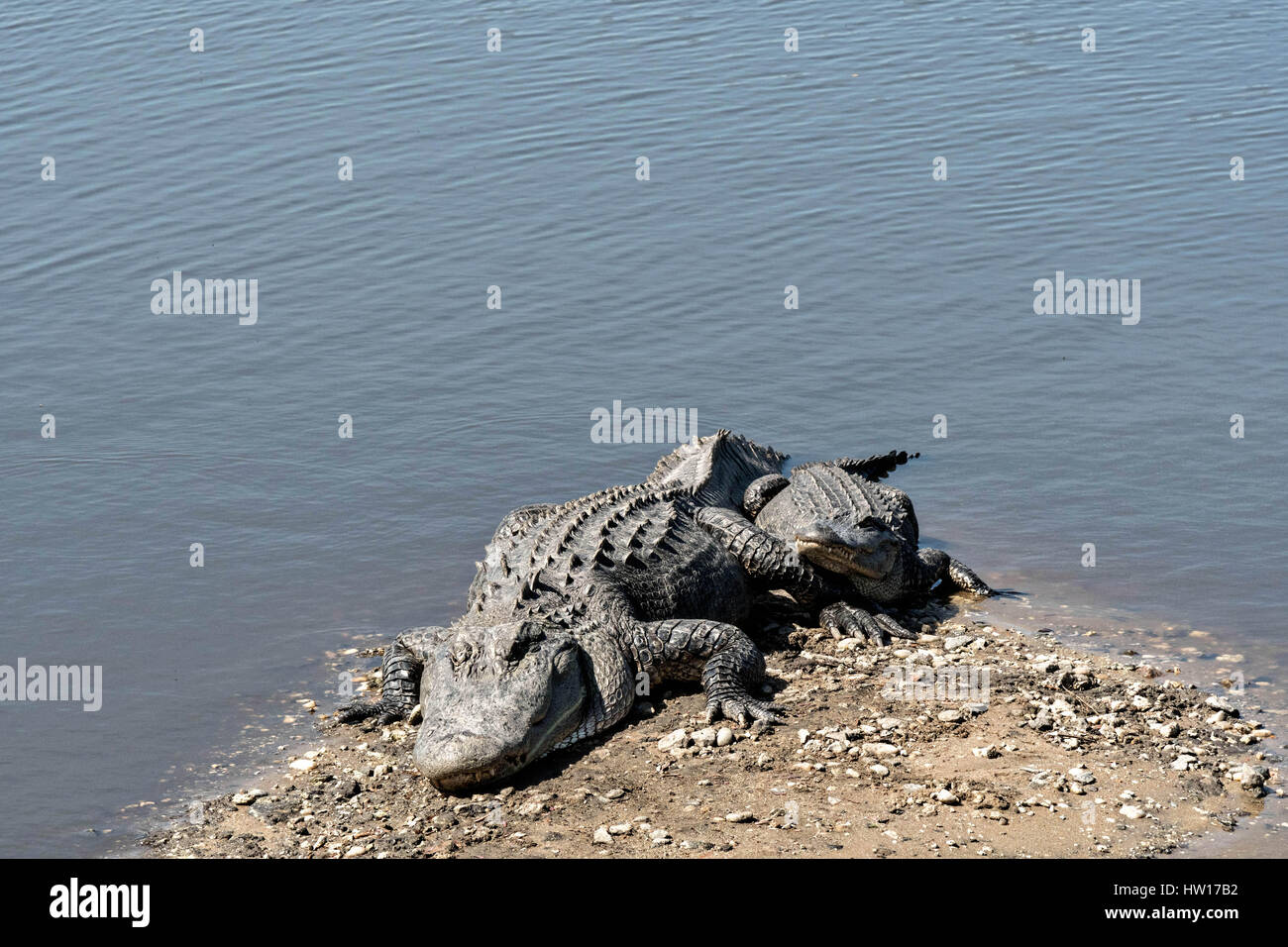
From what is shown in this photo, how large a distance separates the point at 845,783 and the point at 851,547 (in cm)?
244

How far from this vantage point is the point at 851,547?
9047 mm

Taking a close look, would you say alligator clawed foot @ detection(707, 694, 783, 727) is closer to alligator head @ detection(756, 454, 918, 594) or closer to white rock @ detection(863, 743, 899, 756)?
white rock @ detection(863, 743, 899, 756)

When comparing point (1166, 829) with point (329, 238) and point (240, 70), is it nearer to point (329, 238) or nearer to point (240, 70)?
point (329, 238)

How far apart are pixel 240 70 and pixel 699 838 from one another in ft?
62.9

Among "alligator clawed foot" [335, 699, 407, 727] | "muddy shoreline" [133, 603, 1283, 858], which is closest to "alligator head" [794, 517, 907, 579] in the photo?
"muddy shoreline" [133, 603, 1283, 858]

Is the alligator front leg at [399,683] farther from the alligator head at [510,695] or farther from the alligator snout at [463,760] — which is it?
the alligator snout at [463,760]

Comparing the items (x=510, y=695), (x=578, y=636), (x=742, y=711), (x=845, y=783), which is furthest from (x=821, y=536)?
(x=510, y=695)

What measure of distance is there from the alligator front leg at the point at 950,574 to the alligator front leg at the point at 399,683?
3.44 meters

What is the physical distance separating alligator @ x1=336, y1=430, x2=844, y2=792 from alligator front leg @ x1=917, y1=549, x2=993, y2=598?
2.78 feet

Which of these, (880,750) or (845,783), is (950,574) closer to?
(880,750)

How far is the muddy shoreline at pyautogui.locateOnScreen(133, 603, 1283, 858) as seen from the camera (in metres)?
6.39

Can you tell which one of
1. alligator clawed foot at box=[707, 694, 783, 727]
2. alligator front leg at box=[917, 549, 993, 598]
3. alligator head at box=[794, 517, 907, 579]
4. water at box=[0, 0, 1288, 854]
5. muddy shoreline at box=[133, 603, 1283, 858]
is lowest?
muddy shoreline at box=[133, 603, 1283, 858]

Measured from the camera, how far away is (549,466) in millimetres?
11703
